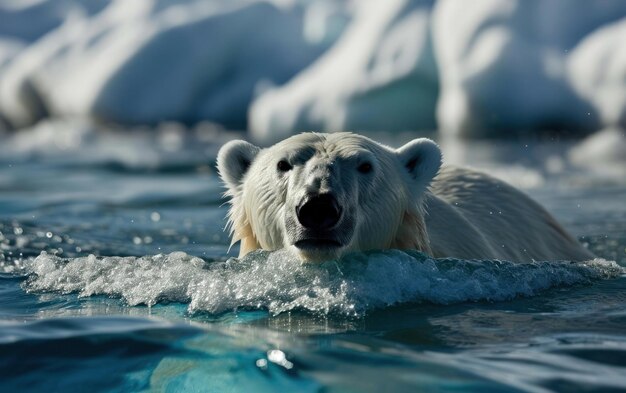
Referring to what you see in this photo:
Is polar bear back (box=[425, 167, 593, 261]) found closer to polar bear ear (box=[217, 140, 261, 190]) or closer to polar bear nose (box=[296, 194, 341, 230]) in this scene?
polar bear ear (box=[217, 140, 261, 190])

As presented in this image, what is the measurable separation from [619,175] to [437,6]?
440cm

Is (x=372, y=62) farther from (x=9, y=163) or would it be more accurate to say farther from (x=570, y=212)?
(x=570, y=212)

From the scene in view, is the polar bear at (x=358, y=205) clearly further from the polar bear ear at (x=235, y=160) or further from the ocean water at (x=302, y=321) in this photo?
the ocean water at (x=302, y=321)

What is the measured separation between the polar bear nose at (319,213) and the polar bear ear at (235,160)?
78 centimetres

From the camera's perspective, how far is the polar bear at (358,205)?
3131 millimetres

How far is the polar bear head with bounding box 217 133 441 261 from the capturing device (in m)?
3.11

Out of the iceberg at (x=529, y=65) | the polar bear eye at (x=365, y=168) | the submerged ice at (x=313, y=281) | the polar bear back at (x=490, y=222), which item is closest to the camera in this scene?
the submerged ice at (x=313, y=281)

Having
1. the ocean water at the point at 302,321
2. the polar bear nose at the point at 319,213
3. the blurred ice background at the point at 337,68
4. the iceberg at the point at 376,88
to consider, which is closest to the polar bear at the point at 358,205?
the polar bear nose at the point at 319,213

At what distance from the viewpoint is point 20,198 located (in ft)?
24.7

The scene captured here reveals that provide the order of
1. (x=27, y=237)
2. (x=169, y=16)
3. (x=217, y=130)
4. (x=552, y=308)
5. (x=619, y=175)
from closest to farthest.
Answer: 1. (x=552, y=308)
2. (x=27, y=237)
3. (x=619, y=175)
4. (x=217, y=130)
5. (x=169, y=16)

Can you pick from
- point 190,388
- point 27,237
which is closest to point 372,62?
point 27,237

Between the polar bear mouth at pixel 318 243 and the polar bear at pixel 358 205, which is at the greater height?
the polar bear at pixel 358 205

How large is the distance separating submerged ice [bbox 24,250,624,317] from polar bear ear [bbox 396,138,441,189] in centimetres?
31

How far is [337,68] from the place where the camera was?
12.2 metres
